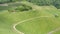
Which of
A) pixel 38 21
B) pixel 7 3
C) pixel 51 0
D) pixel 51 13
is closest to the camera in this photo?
pixel 38 21

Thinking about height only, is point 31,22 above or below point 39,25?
above

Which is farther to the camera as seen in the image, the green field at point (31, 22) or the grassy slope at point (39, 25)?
the grassy slope at point (39, 25)

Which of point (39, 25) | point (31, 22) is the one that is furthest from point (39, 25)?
point (31, 22)

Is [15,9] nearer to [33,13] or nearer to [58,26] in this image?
[33,13]

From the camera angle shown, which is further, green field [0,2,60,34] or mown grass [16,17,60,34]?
mown grass [16,17,60,34]

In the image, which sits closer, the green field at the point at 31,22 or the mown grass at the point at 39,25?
the green field at the point at 31,22

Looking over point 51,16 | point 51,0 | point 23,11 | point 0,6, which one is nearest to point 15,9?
point 23,11

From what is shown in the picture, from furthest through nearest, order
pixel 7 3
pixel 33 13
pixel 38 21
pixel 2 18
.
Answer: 1. pixel 7 3
2. pixel 33 13
3. pixel 38 21
4. pixel 2 18

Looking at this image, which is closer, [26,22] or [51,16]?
[26,22]

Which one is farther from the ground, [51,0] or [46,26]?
[46,26]

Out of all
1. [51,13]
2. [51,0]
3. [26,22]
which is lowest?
[51,0]

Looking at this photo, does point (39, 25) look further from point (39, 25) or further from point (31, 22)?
point (31, 22)
